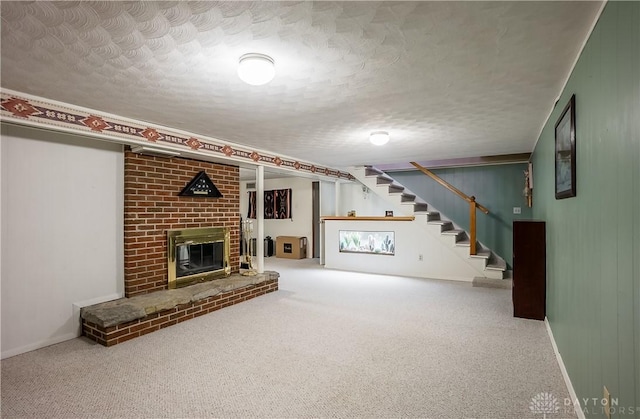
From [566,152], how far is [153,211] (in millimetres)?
4217

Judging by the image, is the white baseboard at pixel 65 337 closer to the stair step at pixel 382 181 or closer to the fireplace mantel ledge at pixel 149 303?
the fireplace mantel ledge at pixel 149 303

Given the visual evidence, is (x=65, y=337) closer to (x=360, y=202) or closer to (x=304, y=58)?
(x=304, y=58)

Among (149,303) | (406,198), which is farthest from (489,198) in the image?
(149,303)

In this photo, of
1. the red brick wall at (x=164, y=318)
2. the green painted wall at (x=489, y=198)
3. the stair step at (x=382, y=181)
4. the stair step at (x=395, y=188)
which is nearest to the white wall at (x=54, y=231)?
the red brick wall at (x=164, y=318)

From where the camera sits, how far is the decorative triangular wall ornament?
441 cm

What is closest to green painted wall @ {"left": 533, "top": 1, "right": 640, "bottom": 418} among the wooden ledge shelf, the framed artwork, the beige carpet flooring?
the framed artwork

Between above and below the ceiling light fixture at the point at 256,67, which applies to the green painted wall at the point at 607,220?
below

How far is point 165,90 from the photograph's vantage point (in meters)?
2.59

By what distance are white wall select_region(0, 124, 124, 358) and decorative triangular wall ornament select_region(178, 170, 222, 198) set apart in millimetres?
833

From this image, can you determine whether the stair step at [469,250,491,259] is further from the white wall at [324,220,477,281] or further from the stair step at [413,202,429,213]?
the stair step at [413,202,429,213]

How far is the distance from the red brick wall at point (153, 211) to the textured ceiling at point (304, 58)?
0.78 meters

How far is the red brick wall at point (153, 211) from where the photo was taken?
12.4ft

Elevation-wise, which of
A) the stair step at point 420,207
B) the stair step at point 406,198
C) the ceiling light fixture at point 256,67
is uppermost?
the ceiling light fixture at point 256,67

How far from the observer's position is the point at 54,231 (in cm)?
318
